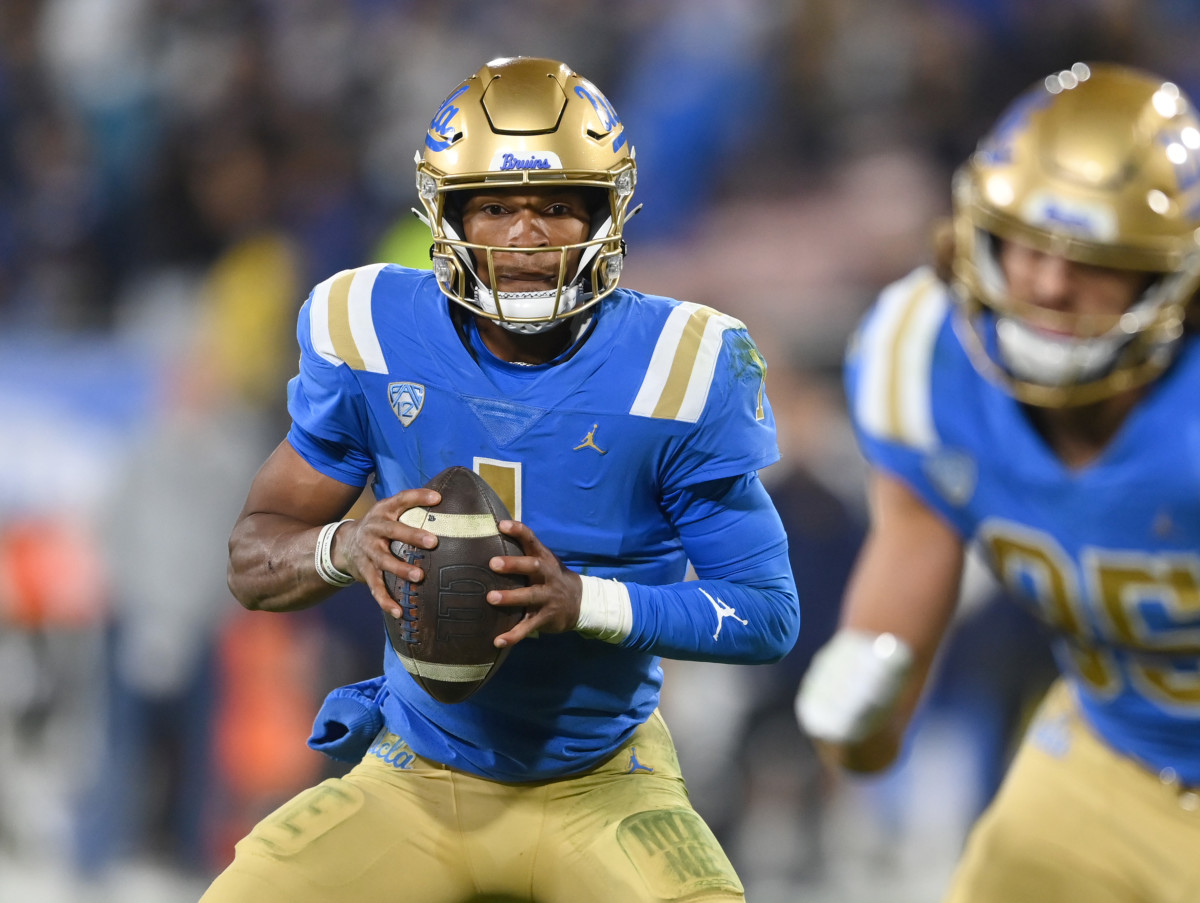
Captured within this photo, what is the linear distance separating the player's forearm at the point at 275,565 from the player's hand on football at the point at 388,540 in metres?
0.18

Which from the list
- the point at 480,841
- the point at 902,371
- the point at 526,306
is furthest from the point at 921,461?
the point at 480,841

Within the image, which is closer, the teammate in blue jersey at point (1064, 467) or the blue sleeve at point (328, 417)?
the teammate in blue jersey at point (1064, 467)

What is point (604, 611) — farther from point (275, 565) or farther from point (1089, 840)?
point (1089, 840)

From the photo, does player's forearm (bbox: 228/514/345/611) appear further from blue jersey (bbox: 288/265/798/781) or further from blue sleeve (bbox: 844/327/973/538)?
blue sleeve (bbox: 844/327/973/538)

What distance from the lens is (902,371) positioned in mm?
1915

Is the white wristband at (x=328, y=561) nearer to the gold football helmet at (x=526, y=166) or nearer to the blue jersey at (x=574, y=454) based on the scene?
the blue jersey at (x=574, y=454)

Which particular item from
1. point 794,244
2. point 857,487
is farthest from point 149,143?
point 857,487

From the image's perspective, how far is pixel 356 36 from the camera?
5.39 m

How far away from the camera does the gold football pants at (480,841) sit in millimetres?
2154

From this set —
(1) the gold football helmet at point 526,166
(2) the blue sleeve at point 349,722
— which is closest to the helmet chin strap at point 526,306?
(1) the gold football helmet at point 526,166

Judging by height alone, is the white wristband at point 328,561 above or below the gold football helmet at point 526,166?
below

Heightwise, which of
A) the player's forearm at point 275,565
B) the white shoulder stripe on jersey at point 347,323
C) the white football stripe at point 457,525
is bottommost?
the player's forearm at point 275,565

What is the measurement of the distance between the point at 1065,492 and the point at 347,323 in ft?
3.57

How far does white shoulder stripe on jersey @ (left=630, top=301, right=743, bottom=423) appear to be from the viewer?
2.26 meters
